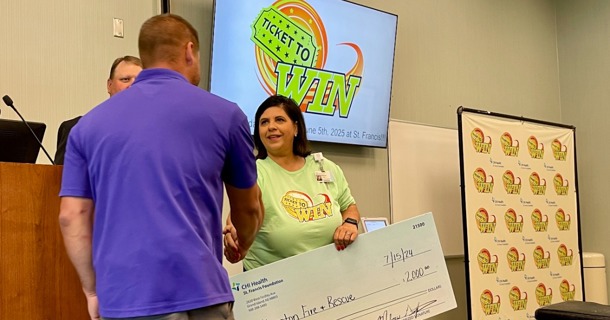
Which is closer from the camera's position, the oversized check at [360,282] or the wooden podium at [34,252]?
the wooden podium at [34,252]

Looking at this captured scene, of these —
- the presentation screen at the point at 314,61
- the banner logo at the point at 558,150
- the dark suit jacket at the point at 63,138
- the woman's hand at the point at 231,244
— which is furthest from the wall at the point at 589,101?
the dark suit jacket at the point at 63,138

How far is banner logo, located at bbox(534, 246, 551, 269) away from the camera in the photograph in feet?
14.3

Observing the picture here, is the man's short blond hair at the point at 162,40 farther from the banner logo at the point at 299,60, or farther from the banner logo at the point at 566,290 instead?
the banner logo at the point at 566,290

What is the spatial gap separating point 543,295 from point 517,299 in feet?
1.01

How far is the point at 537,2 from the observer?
18.4 feet

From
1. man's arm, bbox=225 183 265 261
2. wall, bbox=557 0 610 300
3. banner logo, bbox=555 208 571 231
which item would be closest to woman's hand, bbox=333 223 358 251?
man's arm, bbox=225 183 265 261

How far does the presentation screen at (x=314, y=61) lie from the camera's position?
327 cm

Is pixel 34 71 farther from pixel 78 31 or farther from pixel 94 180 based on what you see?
pixel 94 180

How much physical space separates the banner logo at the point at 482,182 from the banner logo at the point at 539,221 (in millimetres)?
532

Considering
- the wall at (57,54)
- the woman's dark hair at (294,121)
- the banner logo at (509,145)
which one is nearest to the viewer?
the woman's dark hair at (294,121)

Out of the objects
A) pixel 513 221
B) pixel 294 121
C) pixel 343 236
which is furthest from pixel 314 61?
pixel 513 221

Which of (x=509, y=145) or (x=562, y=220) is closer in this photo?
(x=509, y=145)

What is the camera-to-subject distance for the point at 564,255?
459cm

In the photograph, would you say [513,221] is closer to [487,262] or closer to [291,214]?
[487,262]
